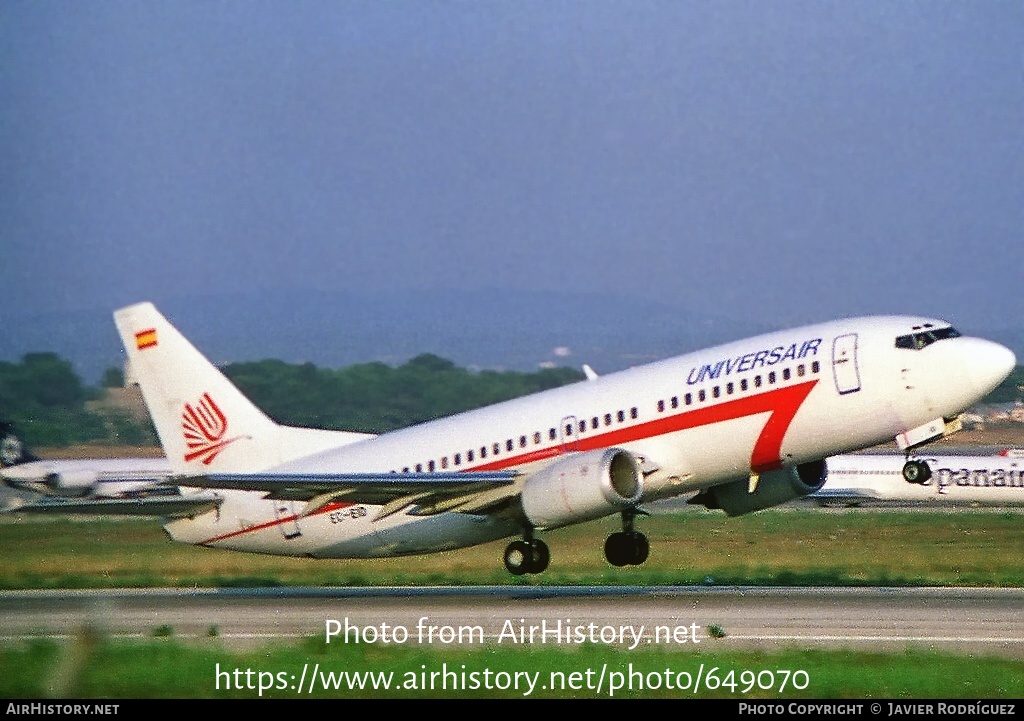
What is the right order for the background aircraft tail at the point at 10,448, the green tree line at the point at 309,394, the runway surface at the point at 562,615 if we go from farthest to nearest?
the green tree line at the point at 309,394 → the background aircraft tail at the point at 10,448 → the runway surface at the point at 562,615

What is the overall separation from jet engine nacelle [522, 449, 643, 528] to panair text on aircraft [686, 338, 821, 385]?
6.21 feet

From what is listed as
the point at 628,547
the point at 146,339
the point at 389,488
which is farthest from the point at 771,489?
the point at 146,339

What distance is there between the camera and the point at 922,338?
2573 cm

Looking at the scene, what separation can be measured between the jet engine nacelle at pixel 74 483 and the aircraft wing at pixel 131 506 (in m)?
21.5

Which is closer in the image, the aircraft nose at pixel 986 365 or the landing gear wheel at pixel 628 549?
the aircraft nose at pixel 986 365

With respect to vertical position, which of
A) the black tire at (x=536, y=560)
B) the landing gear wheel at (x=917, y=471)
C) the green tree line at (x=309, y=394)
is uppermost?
the green tree line at (x=309, y=394)

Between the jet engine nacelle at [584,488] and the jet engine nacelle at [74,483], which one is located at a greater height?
the jet engine nacelle at [74,483]

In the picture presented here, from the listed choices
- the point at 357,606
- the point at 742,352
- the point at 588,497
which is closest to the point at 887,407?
the point at 742,352

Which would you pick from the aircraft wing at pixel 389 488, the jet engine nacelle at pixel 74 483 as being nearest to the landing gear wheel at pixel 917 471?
the aircraft wing at pixel 389 488

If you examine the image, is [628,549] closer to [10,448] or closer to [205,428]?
[205,428]

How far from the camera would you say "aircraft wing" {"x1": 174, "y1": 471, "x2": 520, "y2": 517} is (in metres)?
26.8

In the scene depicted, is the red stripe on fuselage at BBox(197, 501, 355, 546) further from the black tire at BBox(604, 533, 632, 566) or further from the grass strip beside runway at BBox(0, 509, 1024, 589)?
the black tire at BBox(604, 533, 632, 566)

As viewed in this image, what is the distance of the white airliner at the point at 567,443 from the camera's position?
25.8 metres

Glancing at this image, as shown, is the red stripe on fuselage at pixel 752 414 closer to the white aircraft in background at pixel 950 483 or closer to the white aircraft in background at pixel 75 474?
the white aircraft in background at pixel 75 474
